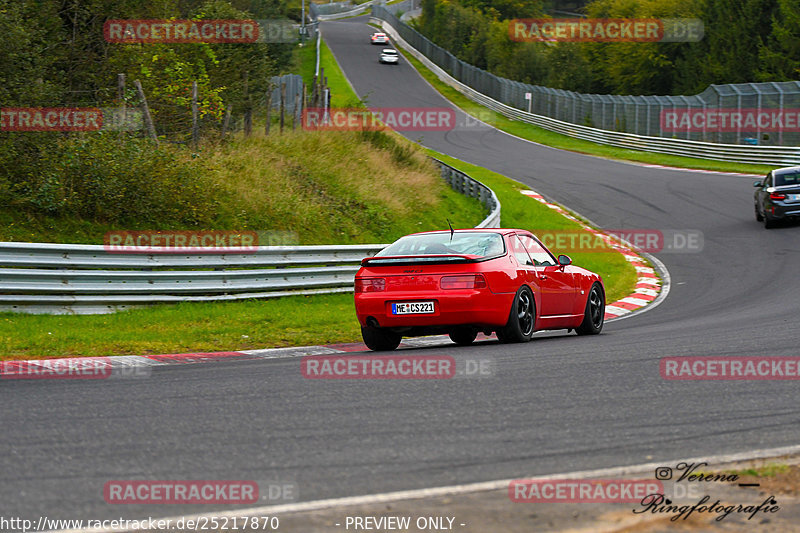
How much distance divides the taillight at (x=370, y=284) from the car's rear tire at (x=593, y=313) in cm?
310

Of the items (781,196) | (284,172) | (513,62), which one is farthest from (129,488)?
(513,62)

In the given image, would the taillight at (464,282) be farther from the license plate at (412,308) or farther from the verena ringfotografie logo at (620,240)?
the verena ringfotografie logo at (620,240)

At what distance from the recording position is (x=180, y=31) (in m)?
25.6

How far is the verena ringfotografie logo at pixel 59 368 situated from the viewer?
27.9 ft

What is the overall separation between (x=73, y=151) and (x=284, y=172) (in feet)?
20.5

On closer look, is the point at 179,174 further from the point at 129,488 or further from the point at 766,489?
the point at 766,489

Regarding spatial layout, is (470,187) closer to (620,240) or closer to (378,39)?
(620,240)

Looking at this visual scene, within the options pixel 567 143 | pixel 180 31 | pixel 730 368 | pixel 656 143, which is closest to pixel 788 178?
pixel 180 31

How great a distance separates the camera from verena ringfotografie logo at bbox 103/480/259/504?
14.9 feet

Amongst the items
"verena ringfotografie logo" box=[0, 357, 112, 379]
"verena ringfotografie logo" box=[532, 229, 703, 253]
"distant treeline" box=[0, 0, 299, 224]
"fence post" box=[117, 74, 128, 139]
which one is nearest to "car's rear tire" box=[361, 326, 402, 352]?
"verena ringfotografie logo" box=[0, 357, 112, 379]

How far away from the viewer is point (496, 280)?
33.1 feet

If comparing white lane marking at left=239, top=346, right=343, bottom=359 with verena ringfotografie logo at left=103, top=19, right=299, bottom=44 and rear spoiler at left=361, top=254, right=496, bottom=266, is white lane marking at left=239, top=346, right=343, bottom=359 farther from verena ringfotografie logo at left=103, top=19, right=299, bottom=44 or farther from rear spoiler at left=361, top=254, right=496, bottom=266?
verena ringfotografie logo at left=103, top=19, right=299, bottom=44

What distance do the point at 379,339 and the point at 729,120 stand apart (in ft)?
120

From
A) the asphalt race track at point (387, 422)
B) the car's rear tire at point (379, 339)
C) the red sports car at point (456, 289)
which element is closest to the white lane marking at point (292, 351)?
the car's rear tire at point (379, 339)
